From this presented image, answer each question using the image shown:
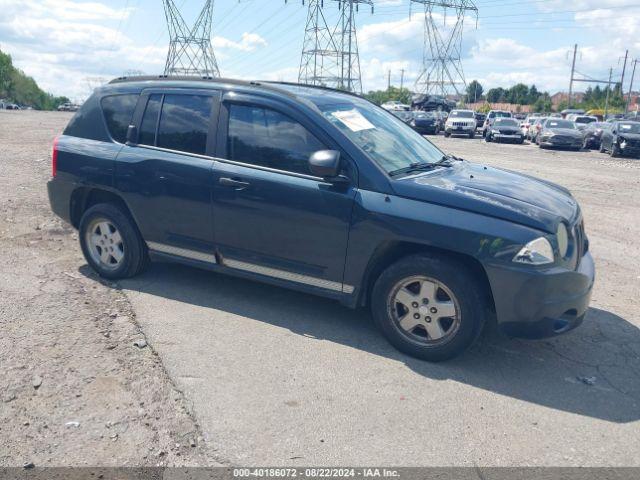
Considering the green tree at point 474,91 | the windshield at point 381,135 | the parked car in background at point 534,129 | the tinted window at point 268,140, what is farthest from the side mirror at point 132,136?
the green tree at point 474,91

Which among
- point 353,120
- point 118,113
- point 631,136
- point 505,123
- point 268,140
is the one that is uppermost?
point 505,123

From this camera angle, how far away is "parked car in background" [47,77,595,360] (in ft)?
12.8

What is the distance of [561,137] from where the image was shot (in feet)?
87.0

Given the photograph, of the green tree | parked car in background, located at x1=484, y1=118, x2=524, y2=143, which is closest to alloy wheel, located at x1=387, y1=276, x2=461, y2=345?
parked car in background, located at x1=484, y1=118, x2=524, y2=143

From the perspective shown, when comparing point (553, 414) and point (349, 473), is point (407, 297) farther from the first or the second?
point (349, 473)

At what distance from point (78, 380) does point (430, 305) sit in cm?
242

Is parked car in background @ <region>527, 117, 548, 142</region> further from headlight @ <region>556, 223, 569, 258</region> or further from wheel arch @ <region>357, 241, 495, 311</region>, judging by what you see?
wheel arch @ <region>357, 241, 495, 311</region>

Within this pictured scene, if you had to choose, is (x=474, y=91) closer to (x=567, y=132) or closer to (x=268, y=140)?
(x=567, y=132)

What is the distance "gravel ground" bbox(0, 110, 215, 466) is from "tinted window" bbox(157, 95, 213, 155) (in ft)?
4.86

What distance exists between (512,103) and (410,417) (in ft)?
364

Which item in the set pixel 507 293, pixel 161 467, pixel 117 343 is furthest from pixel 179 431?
pixel 507 293

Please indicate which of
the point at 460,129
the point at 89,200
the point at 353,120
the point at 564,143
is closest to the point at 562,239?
the point at 353,120

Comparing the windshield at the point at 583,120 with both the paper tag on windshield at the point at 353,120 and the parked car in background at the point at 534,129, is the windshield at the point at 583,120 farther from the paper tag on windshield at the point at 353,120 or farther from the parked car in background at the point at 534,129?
the paper tag on windshield at the point at 353,120

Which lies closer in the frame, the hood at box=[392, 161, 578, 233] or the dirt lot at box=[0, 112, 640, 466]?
the dirt lot at box=[0, 112, 640, 466]
